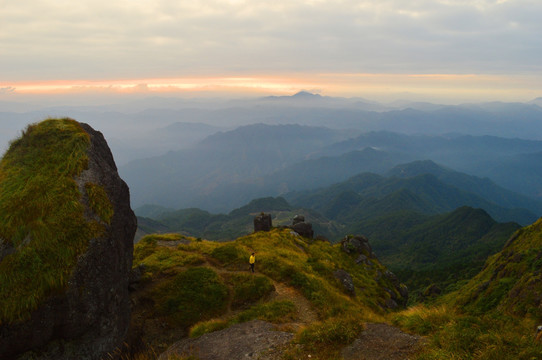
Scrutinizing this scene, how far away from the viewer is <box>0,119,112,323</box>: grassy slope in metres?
12.4

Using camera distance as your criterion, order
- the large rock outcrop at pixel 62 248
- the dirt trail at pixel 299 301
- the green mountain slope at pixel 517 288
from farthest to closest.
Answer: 1. the green mountain slope at pixel 517 288
2. the dirt trail at pixel 299 301
3. the large rock outcrop at pixel 62 248

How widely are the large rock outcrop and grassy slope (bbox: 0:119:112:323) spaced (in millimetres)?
37

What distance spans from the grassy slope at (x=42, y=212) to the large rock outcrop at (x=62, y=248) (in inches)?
1.5

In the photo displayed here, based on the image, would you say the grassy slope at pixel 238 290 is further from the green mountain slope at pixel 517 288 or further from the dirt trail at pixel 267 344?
the green mountain slope at pixel 517 288

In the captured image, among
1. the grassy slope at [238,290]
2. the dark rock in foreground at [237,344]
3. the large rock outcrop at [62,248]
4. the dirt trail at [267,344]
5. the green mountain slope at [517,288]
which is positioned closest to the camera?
the dirt trail at [267,344]

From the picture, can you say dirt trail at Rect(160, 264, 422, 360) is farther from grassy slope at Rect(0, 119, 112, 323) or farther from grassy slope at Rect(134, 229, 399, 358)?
grassy slope at Rect(0, 119, 112, 323)

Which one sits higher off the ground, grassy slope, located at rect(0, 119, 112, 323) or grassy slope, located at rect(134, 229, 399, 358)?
grassy slope, located at rect(0, 119, 112, 323)

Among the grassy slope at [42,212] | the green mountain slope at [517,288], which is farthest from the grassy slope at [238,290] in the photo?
the green mountain slope at [517,288]

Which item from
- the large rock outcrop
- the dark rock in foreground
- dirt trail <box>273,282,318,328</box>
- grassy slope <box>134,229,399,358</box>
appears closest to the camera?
the large rock outcrop

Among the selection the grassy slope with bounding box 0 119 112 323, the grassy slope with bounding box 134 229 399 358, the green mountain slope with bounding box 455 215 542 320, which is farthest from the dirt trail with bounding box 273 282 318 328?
the green mountain slope with bounding box 455 215 542 320

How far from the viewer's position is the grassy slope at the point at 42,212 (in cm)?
1245

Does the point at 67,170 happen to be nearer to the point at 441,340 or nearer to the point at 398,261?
the point at 441,340

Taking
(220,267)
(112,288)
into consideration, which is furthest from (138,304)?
(220,267)

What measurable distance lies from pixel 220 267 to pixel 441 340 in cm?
1993
